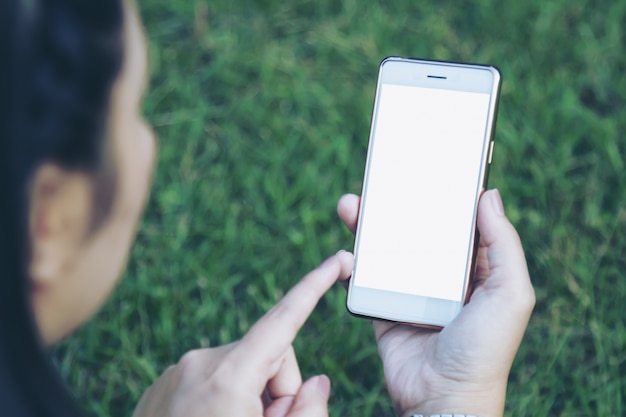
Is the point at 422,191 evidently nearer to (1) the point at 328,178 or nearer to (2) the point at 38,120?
(1) the point at 328,178

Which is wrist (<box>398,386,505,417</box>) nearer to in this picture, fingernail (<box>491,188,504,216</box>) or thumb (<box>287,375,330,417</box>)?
thumb (<box>287,375,330,417</box>)

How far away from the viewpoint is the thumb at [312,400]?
4.60ft

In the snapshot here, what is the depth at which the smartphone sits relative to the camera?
1.54 metres

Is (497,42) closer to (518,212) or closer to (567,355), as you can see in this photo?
(518,212)

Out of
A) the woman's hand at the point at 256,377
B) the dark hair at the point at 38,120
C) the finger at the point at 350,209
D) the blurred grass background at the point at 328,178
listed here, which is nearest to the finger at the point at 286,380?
the woman's hand at the point at 256,377

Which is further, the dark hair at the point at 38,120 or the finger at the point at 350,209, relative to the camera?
the finger at the point at 350,209

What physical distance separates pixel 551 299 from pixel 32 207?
155 centimetres

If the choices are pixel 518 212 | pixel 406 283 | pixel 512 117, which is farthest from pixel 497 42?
pixel 406 283

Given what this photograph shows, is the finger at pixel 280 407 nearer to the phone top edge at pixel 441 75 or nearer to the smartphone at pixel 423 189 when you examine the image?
the smartphone at pixel 423 189

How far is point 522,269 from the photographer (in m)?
1.44

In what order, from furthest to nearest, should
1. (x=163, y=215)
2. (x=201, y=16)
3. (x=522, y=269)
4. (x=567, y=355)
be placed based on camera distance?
1. (x=201, y=16)
2. (x=163, y=215)
3. (x=567, y=355)
4. (x=522, y=269)

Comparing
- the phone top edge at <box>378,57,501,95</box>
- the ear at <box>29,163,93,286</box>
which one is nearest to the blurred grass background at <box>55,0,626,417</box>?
the phone top edge at <box>378,57,501,95</box>

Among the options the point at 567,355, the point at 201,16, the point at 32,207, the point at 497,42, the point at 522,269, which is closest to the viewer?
the point at 32,207

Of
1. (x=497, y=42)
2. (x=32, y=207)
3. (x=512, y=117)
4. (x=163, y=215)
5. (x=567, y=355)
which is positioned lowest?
(x=567, y=355)
